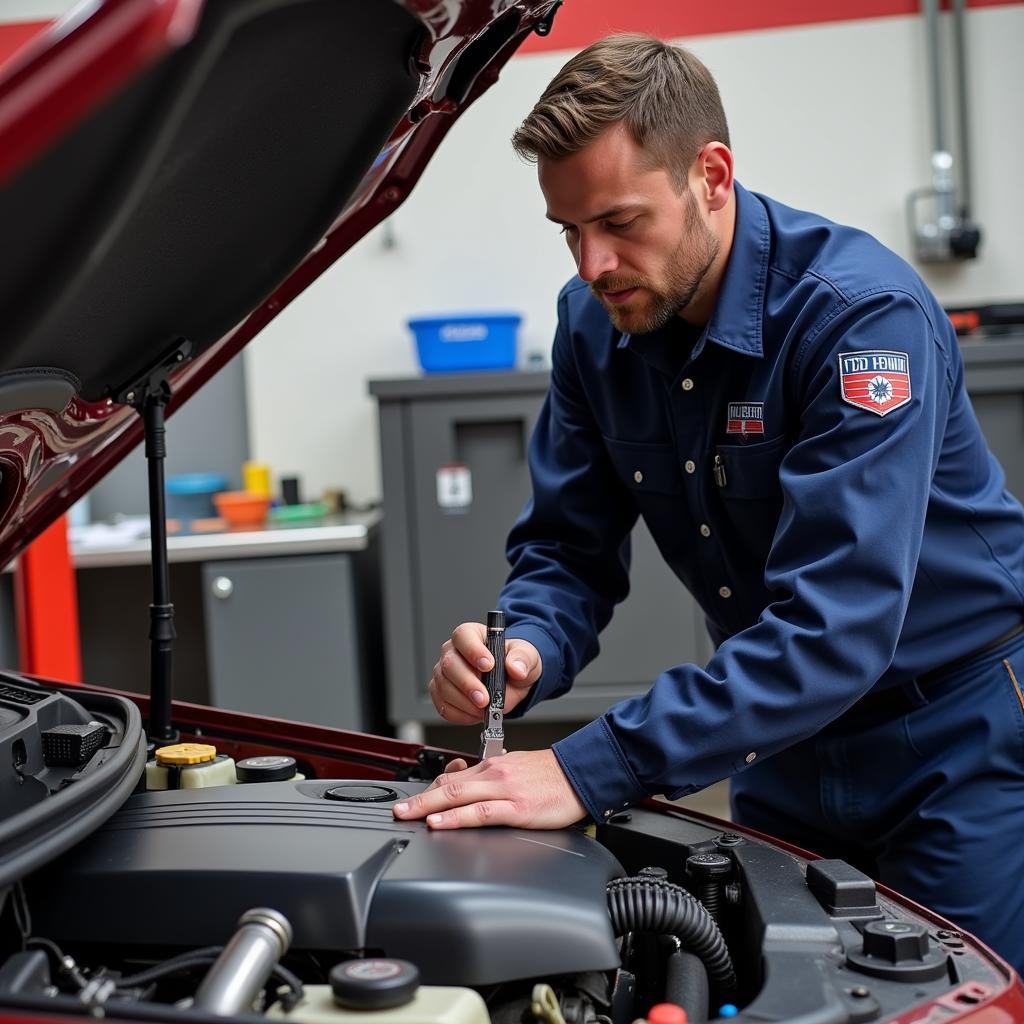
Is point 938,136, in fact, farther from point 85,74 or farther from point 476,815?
point 85,74

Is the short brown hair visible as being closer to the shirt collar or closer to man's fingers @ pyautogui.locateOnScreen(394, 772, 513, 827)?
the shirt collar

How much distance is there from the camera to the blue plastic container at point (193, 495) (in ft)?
12.1

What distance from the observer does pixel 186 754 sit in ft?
3.58

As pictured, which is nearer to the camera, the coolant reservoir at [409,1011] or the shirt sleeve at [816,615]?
the coolant reservoir at [409,1011]

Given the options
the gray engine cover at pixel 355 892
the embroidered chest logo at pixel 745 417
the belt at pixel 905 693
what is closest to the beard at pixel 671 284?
the embroidered chest logo at pixel 745 417

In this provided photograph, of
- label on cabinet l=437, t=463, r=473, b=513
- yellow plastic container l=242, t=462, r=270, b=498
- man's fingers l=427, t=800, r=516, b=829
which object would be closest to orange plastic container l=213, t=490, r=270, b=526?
yellow plastic container l=242, t=462, r=270, b=498

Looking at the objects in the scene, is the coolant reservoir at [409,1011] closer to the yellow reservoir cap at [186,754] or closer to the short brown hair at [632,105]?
the yellow reservoir cap at [186,754]

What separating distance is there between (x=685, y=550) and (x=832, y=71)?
250 cm

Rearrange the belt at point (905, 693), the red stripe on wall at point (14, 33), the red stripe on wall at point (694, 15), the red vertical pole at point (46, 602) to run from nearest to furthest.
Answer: the belt at point (905, 693) < the red vertical pole at point (46, 602) < the red stripe on wall at point (694, 15) < the red stripe on wall at point (14, 33)

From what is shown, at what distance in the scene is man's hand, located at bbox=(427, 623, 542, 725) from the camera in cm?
111

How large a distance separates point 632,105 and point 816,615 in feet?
1.62

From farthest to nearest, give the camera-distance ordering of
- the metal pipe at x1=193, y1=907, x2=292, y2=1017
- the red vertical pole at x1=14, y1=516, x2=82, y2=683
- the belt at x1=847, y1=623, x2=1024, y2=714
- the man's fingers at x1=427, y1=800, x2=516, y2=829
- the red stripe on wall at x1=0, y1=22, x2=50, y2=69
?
the red stripe on wall at x1=0, y1=22, x2=50, y2=69 < the red vertical pole at x1=14, y1=516, x2=82, y2=683 < the belt at x1=847, y1=623, x2=1024, y2=714 < the man's fingers at x1=427, y1=800, x2=516, y2=829 < the metal pipe at x1=193, y1=907, x2=292, y2=1017

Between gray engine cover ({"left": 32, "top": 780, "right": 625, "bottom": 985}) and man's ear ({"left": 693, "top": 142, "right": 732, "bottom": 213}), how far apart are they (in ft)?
2.19

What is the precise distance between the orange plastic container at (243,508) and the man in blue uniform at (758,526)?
1951 millimetres
